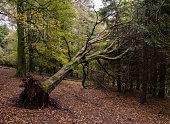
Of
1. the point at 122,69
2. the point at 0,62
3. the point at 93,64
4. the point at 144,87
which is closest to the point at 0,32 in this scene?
the point at 0,62

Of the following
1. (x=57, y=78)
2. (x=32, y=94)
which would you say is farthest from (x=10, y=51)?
(x=32, y=94)

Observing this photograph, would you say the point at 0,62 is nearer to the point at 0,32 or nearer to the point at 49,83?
the point at 0,32

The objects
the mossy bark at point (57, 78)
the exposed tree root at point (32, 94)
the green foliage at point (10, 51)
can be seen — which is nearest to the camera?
the exposed tree root at point (32, 94)

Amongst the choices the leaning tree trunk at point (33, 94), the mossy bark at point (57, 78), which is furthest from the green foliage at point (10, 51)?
the leaning tree trunk at point (33, 94)

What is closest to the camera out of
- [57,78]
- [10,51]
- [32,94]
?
[32,94]

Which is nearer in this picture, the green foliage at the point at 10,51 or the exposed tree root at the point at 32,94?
the exposed tree root at the point at 32,94

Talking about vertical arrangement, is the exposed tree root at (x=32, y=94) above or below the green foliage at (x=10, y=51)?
below

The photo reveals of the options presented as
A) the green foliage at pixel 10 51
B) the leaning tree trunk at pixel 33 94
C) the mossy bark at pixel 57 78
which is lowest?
the leaning tree trunk at pixel 33 94

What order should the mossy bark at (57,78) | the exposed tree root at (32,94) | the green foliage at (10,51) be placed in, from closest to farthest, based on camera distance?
1. the exposed tree root at (32,94)
2. the mossy bark at (57,78)
3. the green foliage at (10,51)

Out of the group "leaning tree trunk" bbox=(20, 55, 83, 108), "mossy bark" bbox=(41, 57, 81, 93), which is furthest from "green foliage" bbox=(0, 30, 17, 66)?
"leaning tree trunk" bbox=(20, 55, 83, 108)

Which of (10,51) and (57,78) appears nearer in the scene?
(57,78)

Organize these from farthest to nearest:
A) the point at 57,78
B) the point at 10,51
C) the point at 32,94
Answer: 1. the point at 10,51
2. the point at 57,78
3. the point at 32,94

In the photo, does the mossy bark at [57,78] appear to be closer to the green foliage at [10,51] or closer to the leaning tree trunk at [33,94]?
the leaning tree trunk at [33,94]

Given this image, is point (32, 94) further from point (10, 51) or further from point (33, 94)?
point (10, 51)
